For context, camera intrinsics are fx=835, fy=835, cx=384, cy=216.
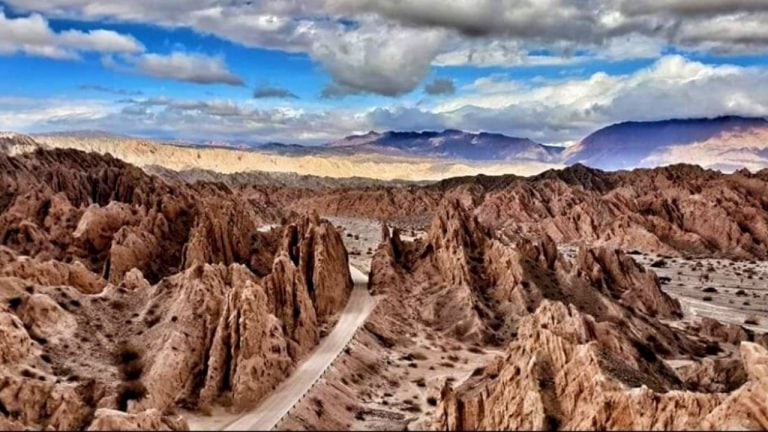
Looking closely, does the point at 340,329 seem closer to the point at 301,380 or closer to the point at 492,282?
the point at 301,380

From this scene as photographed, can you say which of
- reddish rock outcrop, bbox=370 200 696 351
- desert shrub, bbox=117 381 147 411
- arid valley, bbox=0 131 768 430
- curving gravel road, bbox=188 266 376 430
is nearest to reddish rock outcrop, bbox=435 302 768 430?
arid valley, bbox=0 131 768 430

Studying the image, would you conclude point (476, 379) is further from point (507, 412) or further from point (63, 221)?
point (63, 221)

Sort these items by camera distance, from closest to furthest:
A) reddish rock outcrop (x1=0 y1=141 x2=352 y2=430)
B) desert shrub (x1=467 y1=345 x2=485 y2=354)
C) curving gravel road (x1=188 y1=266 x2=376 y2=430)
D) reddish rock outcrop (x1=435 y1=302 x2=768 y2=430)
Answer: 1. reddish rock outcrop (x1=435 y1=302 x2=768 y2=430)
2. curving gravel road (x1=188 y1=266 x2=376 y2=430)
3. reddish rock outcrop (x1=0 y1=141 x2=352 y2=430)
4. desert shrub (x1=467 y1=345 x2=485 y2=354)

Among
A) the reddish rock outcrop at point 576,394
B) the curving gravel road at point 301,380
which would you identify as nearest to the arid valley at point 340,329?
the reddish rock outcrop at point 576,394

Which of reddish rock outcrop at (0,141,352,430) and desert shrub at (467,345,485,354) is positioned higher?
reddish rock outcrop at (0,141,352,430)

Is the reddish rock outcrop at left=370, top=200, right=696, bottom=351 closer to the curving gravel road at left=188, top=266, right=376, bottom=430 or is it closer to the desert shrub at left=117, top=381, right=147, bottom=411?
the curving gravel road at left=188, top=266, right=376, bottom=430

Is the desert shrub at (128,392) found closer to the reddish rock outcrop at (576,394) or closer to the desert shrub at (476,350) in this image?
the reddish rock outcrop at (576,394)

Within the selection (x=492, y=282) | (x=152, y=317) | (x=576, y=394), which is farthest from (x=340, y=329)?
(x=576, y=394)

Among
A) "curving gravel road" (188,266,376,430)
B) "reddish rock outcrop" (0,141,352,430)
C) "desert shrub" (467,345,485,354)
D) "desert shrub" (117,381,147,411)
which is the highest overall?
"reddish rock outcrop" (0,141,352,430)

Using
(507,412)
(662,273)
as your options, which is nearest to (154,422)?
(507,412)

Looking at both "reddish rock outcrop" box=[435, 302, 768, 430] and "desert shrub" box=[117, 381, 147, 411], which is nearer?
"reddish rock outcrop" box=[435, 302, 768, 430]
